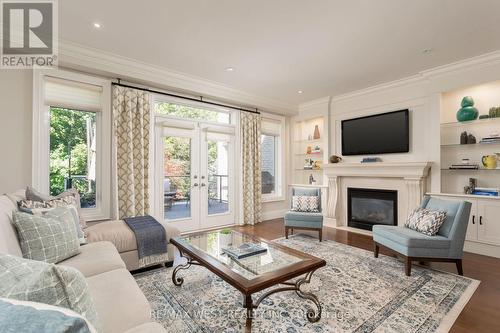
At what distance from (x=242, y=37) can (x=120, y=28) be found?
1419 millimetres

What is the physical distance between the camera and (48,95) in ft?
10.8

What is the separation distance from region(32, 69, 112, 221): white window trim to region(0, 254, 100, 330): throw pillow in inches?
120

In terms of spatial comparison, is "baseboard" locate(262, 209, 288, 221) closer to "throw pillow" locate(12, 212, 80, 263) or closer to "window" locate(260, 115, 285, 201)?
"window" locate(260, 115, 285, 201)

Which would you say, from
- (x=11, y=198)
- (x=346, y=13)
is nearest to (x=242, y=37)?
(x=346, y=13)

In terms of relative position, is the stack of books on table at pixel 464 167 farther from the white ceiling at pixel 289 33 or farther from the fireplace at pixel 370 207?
the white ceiling at pixel 289 33

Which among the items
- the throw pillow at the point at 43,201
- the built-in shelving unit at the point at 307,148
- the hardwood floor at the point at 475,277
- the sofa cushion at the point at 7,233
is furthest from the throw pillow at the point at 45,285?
the built-in shelving unit at the point at 307,148

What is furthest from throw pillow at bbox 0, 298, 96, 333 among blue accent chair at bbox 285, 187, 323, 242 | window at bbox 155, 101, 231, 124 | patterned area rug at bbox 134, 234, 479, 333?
window at bbox 155, 101, 231, 124

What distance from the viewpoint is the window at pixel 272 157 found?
5.93 metres

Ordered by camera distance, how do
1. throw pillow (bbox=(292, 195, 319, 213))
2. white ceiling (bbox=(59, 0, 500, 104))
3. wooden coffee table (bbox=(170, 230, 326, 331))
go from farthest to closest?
1. throw pillow (bbox=(292, 195, 319, 213))
2. white ceiling (bbox=(59, 0, 500, 104))
3. wooden coffee table (bbox=(170, 230, 326, 331))

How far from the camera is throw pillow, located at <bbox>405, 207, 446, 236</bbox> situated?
279cm

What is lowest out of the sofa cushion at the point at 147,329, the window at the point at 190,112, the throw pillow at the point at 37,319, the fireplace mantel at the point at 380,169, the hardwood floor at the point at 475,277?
the hardwood floor at the point at 475,277

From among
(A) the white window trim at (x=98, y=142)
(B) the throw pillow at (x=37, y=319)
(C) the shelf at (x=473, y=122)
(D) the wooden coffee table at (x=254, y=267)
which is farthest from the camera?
(C) the shelf at (x=473, y=122)

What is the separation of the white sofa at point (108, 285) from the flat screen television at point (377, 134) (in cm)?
457

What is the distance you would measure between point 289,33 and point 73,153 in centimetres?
343
